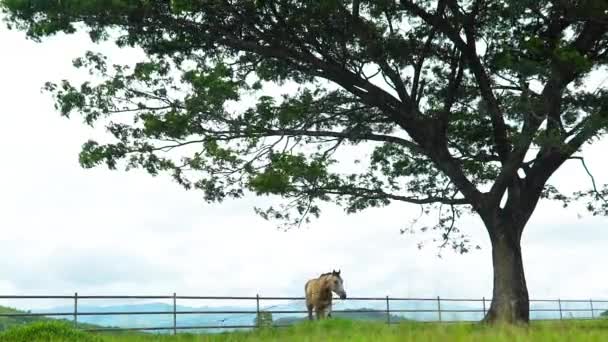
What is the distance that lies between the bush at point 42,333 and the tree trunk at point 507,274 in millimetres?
12414

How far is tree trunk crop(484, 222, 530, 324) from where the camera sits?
20.0 meters

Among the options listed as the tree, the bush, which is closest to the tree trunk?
the tree

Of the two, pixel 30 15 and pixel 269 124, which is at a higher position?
pixel 30 15

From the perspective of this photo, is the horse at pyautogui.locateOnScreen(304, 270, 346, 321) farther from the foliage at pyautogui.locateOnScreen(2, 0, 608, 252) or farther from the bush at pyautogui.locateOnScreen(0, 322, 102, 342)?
the bush at pyautogui.locateOnScreen(0, 322, 102, 342)

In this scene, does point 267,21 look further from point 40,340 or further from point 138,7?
point 40,340

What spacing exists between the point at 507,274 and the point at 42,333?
13.3 m

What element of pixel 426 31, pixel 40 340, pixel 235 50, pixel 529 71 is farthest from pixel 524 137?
pixel 40 340

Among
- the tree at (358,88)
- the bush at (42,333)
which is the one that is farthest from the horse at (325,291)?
the bush at (42,333)

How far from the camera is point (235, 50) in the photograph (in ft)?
62.2

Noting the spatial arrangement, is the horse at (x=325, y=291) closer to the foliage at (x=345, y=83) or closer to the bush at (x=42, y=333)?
the foliage at (x=345, y=83)

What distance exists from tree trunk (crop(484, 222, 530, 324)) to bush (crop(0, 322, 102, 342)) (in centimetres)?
1241

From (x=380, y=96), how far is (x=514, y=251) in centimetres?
577

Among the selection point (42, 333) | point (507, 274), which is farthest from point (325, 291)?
point (42, 333)

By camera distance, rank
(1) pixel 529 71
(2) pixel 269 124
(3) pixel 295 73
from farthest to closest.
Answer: (3) pixel 295 73, (2) pixel 269 124, (1) pixel 529 71
